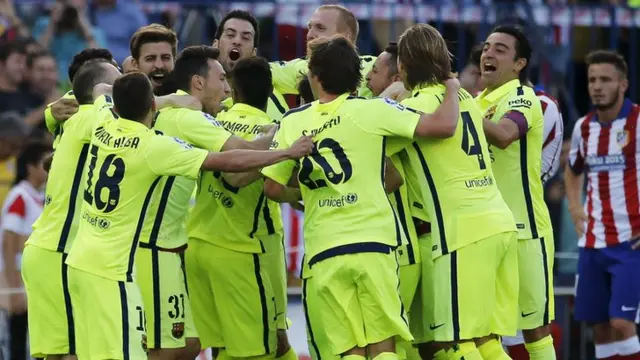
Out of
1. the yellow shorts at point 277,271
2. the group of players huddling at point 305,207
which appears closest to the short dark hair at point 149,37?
the group of players huddling at point 305,207

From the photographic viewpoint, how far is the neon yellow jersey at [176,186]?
9625 mm

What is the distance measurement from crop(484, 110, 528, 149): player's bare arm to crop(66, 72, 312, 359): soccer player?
1.88 m

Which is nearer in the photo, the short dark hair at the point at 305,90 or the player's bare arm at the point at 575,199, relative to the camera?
the short dark hair at the point at 305,90

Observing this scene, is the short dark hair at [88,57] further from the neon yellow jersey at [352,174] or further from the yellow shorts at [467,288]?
the yellow shorts at [467,288]

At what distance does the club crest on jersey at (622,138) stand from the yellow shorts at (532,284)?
239 cm

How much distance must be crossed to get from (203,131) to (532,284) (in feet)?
8.92

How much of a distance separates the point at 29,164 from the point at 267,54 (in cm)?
318

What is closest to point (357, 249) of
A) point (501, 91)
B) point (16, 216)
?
point (501, 91)

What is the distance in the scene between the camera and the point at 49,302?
10.0 m

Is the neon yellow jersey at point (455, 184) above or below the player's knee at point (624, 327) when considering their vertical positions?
above

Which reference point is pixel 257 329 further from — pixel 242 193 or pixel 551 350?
pixel 551 350

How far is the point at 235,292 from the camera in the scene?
1034 cm

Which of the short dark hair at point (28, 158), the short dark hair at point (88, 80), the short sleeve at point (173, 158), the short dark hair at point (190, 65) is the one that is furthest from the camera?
the short dark hair at point (28, 158)

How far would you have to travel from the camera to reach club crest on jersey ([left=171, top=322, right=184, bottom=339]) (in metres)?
9.87
